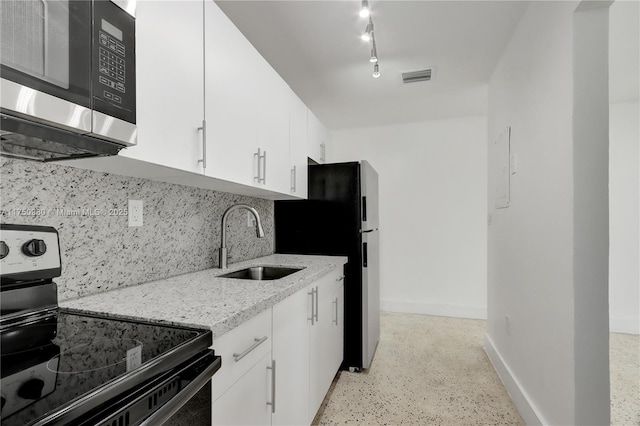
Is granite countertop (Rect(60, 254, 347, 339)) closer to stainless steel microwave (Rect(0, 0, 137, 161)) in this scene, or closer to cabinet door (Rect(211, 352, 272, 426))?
cabinet door (Rect(211, 352, 272, 426))

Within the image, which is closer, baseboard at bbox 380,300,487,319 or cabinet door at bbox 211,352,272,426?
cabinet door at bbox 211,352,272,426

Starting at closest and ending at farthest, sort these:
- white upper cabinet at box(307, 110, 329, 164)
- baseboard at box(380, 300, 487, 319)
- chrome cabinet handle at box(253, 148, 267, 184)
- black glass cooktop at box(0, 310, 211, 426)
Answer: black glass cooktop at box(0, 310, 211, 426), chrome cabinet handle at box(253, 148, 267, 184), white upper cabinet at box(307, 110, 329, 164), baseboard at box(380, 300, 487, 319)

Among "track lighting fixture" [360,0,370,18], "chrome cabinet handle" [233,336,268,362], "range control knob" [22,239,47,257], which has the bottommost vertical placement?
"chrome cabinet handle" [233,336,268,362]

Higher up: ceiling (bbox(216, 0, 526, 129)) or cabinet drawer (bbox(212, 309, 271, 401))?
ceiling (bbox(216, 0, 526, 129))

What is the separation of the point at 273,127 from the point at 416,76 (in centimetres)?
161

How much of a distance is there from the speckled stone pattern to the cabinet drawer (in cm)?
61

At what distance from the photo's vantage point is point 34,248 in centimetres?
94

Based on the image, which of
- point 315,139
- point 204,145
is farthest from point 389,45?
point 204,145

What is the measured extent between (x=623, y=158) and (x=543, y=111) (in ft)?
8.60

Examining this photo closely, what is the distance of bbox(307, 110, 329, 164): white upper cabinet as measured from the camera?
2688 millimetres

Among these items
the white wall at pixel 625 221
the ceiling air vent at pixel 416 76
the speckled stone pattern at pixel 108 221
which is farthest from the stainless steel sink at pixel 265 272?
the white wall at pixel 625 221

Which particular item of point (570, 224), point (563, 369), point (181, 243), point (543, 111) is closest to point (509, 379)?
point (563, 369)

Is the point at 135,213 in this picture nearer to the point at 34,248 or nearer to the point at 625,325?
the point at 34,248

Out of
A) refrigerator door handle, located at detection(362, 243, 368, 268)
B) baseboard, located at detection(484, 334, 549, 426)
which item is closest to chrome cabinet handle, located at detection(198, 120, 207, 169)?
refrigerator door handle, located at detection(362, 243, 368, 268)
